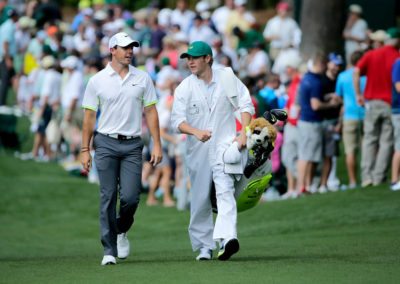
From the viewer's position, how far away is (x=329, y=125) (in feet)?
66.9

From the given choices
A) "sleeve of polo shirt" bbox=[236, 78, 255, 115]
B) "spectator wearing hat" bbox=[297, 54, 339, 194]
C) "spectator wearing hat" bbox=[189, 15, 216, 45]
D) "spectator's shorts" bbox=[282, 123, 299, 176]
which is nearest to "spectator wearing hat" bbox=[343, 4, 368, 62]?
"spectator wearing hat" bbox=[189, 15, 216, 45]

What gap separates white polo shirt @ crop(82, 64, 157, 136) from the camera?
12492 millimetres

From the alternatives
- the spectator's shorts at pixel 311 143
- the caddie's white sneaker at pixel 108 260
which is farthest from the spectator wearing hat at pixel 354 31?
the caddie's white sneaker at pixel 108 260

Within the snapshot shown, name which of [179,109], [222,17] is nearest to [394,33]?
[179,109]

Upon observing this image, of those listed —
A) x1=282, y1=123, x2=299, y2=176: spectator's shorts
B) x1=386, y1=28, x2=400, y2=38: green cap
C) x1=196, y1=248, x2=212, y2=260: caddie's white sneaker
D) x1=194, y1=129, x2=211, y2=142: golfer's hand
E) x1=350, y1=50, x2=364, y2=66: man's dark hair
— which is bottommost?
x1=282, y1=123, x2=299, y2=176: spectator's shorts

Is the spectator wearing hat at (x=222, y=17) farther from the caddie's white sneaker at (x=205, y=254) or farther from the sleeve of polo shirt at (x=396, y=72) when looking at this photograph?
the caddie's white sneaker at (x=205, y=254)

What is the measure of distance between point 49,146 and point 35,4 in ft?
27.6

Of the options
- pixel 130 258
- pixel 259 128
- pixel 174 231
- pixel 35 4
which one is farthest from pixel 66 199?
pixel 35 4

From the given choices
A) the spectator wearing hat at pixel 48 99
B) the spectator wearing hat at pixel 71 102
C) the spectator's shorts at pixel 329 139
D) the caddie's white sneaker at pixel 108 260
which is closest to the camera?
the caddie's white sneaker at pixel 108 260

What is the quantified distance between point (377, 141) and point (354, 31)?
7179mm

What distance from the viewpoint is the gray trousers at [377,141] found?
63.8 feet

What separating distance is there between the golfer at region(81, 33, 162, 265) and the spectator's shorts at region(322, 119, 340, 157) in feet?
26.6

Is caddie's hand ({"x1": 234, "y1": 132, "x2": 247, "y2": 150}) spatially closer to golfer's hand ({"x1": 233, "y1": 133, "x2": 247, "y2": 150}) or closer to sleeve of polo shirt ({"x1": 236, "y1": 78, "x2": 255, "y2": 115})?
golfer's hand ({"x1": 233, "y1": 133, "x2": 247, "y2": 150})

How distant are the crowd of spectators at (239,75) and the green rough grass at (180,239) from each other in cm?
87
